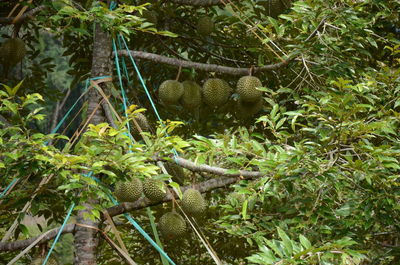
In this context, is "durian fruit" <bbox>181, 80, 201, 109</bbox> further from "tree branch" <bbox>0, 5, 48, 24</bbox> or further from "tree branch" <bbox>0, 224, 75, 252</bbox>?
"tree branch" <bbox>0, 224, 75, 252</bbox>

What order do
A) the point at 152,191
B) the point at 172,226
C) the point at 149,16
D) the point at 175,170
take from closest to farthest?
the point at 152,191
the point at 172,226
the point at 175,170
the point at 149,16

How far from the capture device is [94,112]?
2562mm

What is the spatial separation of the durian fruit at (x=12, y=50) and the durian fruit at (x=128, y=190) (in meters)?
1.16

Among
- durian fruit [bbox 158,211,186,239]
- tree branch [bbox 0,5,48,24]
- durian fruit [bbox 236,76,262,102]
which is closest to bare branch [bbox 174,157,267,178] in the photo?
durian fruit [bbox 158,211,186,239]

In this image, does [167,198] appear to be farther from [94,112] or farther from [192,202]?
[94,112]

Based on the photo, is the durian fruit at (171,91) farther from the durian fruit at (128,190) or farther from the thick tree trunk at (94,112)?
the durian fruit at (128,190)

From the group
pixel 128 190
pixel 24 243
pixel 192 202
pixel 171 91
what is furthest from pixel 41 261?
pixel 171 91

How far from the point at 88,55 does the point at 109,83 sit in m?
1.27

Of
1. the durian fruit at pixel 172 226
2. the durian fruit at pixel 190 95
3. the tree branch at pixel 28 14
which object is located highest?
the tree branch at pixel 28 14

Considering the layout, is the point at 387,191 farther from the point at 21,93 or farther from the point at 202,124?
the point at 21,93

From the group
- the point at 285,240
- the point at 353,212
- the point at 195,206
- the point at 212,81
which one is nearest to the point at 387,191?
the point at 353,212

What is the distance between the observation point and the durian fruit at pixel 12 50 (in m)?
2.91

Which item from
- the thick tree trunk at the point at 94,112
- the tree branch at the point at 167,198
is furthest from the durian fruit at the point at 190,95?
the tree branch at the point at 167,198

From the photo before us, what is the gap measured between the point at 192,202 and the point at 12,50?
1.33 m
